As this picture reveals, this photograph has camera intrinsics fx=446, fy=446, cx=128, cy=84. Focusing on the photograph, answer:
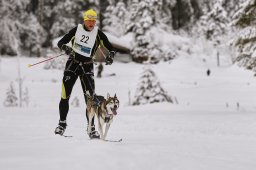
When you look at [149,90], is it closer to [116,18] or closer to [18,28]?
[18,28]

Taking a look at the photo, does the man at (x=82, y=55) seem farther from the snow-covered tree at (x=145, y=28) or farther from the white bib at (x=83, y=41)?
the snow-covered tree at (x=145, y=28)

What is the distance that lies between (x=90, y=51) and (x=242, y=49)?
436 inches

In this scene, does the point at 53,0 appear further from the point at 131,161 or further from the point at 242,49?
the point at 131,161

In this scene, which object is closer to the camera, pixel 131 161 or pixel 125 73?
pixel 131 161

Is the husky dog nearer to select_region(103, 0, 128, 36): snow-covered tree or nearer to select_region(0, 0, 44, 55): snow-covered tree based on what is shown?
select_region(0, 0, 44, 55): snow-covered tree

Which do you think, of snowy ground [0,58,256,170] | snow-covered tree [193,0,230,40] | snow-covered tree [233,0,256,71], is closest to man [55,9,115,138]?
snowy ground [0,58,256,170]

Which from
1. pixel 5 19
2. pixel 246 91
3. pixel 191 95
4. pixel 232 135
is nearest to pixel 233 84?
pixel 246 91

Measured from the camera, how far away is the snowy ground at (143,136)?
5297mm

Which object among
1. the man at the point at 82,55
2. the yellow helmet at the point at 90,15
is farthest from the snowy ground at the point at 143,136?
the yellow helmet at the point at 90,15

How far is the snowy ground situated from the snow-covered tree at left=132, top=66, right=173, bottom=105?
74cm

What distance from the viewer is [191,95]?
27.0 m

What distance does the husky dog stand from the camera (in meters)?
7.03

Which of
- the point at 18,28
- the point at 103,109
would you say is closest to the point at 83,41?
the point at 103,109

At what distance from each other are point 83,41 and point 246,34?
34.7ft
